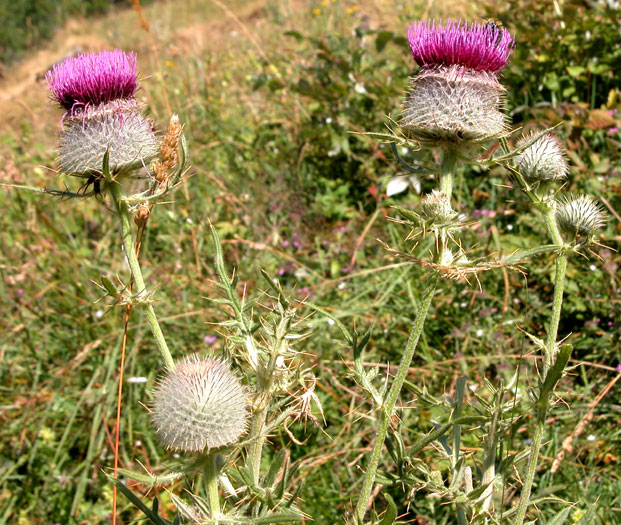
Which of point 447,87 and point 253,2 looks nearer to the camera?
point 447,87

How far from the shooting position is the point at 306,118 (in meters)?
6.32

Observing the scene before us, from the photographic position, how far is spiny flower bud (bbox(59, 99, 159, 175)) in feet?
7.53

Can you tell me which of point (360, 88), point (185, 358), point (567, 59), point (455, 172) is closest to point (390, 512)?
point (185, 358)

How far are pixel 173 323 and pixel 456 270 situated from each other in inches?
108

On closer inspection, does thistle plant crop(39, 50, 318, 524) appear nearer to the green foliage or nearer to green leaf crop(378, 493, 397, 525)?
green leaf crop(378, 493, 397, 525)

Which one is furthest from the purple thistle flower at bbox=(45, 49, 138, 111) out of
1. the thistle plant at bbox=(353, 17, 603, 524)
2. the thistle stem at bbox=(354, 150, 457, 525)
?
the thistle stem at bbox=(354, 150, 457, 525)

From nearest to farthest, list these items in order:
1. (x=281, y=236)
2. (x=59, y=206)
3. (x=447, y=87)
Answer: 1. (x=447, y=87)
2. (x=281, y=236)
3. (x=59, y=206)

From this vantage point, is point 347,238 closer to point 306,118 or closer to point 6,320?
point 306,118

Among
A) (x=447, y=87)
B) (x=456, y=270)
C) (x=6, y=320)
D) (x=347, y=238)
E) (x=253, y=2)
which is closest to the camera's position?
(x=456, y=270)

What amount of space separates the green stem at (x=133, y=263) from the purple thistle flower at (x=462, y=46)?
1.31 meters

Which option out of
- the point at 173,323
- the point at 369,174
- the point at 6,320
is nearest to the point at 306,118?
the point at 369,174

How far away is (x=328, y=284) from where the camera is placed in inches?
178

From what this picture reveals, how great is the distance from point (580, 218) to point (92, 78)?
1.99m

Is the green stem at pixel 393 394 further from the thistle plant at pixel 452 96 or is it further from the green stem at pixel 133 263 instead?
the green stem at pixel 133 263
